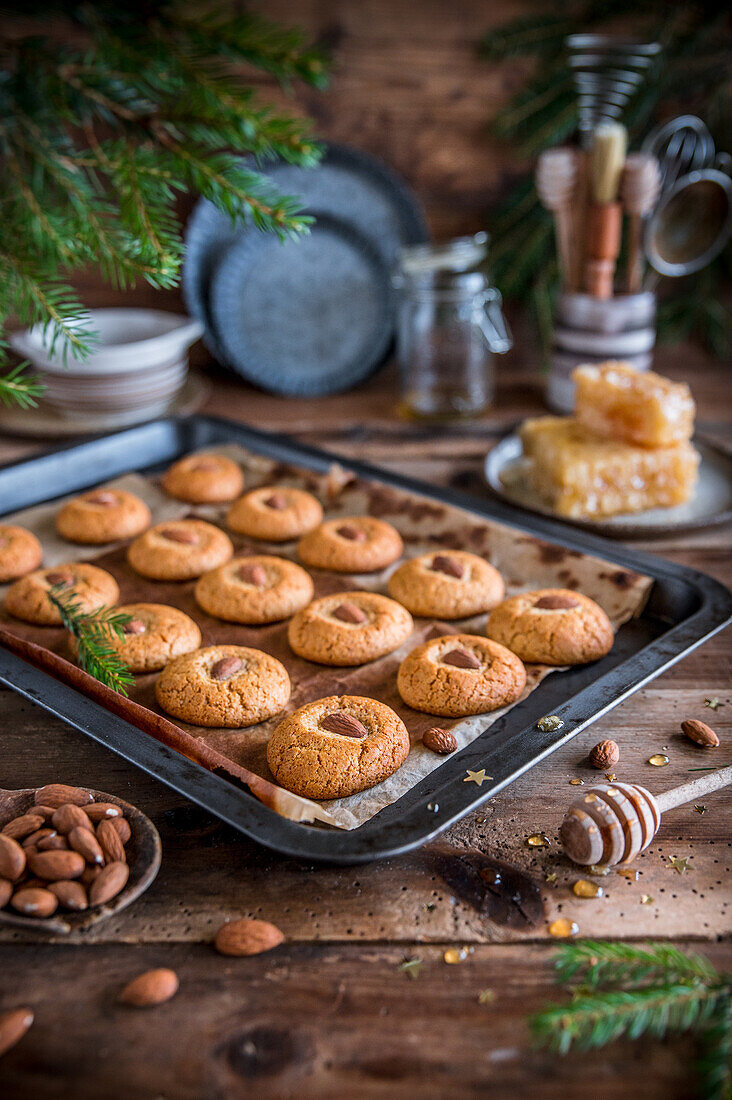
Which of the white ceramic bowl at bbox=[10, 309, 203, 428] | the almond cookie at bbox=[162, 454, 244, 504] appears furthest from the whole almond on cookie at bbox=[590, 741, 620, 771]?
the white ceramic bowl at bbox=[10, 309, 203, 428]

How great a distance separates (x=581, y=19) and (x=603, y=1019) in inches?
95.0

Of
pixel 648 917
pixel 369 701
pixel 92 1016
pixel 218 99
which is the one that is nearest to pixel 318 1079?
pixel 92 1016

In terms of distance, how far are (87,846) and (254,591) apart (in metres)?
0.62

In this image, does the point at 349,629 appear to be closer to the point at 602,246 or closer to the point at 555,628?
the point at 555,628

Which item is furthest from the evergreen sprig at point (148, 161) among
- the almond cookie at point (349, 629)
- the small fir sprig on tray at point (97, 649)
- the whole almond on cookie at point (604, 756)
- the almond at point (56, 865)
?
the whole almond on cookie at point (604, 756)

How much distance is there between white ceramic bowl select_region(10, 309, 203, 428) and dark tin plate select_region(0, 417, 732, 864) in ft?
Result: 1.16

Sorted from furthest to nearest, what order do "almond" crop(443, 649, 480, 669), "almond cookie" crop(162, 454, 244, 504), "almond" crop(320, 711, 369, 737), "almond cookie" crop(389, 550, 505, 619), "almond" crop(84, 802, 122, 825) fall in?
1. "almond cookie" crop(162, 454, 244, 504)
2. "almond cookie" crop(389, 550, 505, 619)
3. "almond" crop(443, 649, 480, 669)
4. "almond" crop(320, 711, 369, 737)
5. "almond" crop(84, 802, 122, 825)

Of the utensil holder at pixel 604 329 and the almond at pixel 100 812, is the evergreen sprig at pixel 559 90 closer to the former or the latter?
the utensil holder at pixel 604 329

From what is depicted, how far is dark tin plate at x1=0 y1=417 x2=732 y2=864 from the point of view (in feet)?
3.13

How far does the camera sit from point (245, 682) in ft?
4.18

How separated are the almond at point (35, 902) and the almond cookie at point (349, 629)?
56 cm

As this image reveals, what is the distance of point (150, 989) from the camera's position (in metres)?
0.86

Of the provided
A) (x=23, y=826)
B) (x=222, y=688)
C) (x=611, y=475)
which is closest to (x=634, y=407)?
(x=611, y=475)

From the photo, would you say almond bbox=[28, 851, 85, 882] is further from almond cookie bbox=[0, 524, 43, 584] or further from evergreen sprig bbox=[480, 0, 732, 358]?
evergreen sprig bbox=[480, 0, 732, 358]
